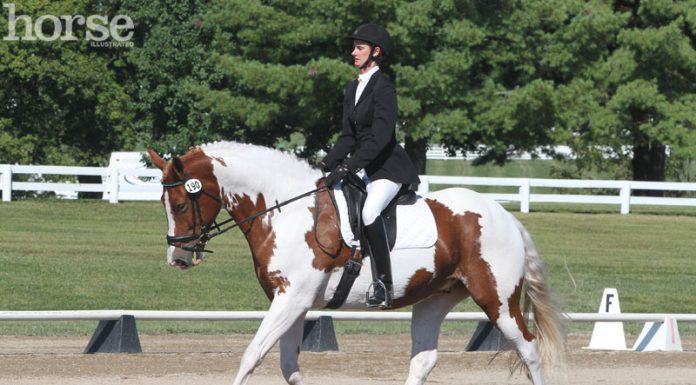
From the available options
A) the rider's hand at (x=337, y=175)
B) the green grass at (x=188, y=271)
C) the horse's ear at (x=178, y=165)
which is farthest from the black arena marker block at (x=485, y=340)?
the horse's ear at (x=178, y=165)

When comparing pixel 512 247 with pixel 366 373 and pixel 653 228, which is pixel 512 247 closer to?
pixel 366 373

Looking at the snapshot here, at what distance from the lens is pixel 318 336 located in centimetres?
1331

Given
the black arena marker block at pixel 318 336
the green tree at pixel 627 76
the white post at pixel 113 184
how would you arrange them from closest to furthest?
1. the black arena marker block at pixel 318 336
2. the white post at pixel 113 184
3. the green tree at pixel 627 76

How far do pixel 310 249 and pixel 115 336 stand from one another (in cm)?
462

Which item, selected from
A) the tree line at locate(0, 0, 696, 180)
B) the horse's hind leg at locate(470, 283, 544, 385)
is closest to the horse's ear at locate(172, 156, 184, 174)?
the horse's hind leg at locate(470, 283, 544, 385)

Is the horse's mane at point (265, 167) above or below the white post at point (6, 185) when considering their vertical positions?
above

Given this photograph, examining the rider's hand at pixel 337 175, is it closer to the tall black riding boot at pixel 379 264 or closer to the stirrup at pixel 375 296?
the tall black riding boot at pixel 379 264

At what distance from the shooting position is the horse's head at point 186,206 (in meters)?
8.41

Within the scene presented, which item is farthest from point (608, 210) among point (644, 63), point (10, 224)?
point (10, 224)

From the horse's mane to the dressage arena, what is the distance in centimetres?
239

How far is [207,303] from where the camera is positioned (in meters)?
19.4

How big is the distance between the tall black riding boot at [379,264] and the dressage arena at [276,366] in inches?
67.2

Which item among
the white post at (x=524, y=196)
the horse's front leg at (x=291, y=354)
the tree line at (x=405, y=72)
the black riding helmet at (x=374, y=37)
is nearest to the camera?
the horse's front leg at (x=291, y=354)

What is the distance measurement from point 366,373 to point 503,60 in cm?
2620
